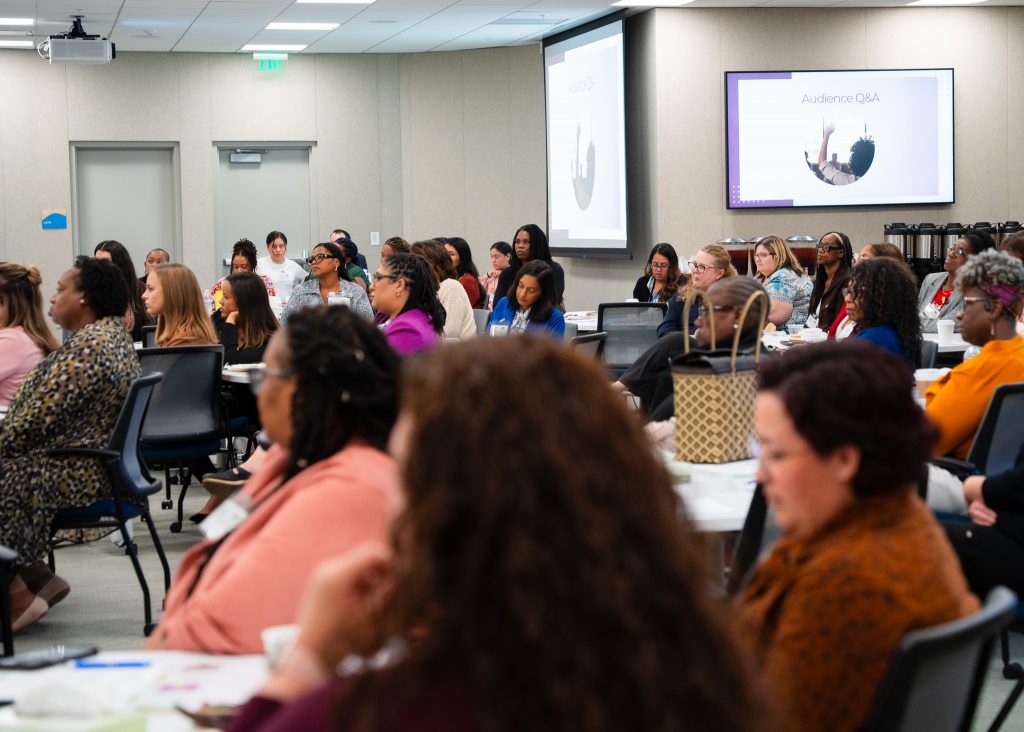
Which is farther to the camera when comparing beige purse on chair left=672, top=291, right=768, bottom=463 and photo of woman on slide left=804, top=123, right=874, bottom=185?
photo of woman on slide left=804, top=123, right=874, bottom=185

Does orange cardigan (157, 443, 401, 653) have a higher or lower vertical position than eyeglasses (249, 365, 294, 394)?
lower

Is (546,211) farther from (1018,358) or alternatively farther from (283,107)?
(1018,358)

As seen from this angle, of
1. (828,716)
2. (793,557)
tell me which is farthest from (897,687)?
(793,557)

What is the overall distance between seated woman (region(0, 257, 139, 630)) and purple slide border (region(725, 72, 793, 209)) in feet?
24.3

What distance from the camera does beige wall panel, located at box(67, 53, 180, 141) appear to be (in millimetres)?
13781

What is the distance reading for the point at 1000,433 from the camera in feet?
12.1

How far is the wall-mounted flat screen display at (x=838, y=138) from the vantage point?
11172mm

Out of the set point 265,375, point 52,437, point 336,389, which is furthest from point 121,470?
point 336,389

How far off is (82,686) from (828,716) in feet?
3.35

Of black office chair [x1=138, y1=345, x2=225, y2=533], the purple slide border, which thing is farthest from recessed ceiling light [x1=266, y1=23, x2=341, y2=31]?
black office chair [x1=138, y1=345, x2=225, y2=533]

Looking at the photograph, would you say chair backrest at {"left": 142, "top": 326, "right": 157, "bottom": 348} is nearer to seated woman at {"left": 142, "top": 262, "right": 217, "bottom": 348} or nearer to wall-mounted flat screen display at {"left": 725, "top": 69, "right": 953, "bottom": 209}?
seated woman at {"left": 142, "top": 262, "right": 217, "bottom": 348}

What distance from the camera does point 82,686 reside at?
1.79 meters

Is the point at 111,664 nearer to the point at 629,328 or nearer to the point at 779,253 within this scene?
the point at 629,328

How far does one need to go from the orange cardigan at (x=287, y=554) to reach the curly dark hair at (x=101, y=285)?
2.82 meters
